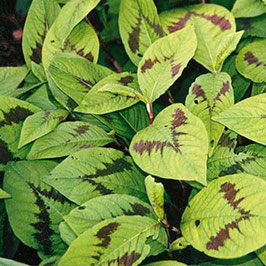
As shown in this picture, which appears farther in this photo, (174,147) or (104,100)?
(104,100)

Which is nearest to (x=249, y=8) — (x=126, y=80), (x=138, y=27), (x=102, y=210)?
(x=138, y=27)

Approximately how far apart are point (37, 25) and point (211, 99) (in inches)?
26.1

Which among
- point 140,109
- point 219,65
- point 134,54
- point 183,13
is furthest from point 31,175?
point 183,13

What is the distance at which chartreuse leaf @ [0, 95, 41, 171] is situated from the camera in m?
1.41

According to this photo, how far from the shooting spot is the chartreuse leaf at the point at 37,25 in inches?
63.1

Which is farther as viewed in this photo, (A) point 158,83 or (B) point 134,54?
(B) point 134,54

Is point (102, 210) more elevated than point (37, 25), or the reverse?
point (37, 25)

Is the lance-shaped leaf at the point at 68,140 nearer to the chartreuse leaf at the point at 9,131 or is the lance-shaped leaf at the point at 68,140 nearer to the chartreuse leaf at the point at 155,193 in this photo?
the chartreuse leaf at the point at 9,131

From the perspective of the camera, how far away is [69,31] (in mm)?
1447

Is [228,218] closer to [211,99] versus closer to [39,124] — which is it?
[211,99]

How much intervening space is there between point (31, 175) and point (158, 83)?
0.43 meters

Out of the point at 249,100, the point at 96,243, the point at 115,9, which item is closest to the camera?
the point at 96,243

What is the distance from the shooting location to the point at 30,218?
1.34 metres

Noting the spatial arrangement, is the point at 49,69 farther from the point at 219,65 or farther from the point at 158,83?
the point at 219,65
